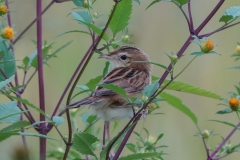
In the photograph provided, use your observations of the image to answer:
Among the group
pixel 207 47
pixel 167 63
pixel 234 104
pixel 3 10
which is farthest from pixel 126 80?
pixel 167 63

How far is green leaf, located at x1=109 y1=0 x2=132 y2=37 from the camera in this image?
8.45 ft

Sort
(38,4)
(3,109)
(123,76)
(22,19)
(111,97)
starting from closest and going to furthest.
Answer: (3,109), (38,4), (111,97), (123,76), (22,19)

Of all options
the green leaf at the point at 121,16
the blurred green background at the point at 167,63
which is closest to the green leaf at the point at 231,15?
Result: the green leaf at the point at 121,16

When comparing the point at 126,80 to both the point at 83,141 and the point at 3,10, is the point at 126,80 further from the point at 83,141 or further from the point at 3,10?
the point at 83,141

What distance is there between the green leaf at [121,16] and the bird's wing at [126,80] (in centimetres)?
52

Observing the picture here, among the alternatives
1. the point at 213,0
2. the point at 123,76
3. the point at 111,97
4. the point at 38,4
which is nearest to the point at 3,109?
the point at 38,4

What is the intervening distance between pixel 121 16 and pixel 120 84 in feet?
2.75

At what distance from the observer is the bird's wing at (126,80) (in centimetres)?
311

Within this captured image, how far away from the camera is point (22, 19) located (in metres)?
6.54

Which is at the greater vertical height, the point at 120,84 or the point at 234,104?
the point at 120,84

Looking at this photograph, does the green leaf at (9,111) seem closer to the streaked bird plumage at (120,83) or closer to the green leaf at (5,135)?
the green leaf at (5,135)

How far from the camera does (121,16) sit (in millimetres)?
2592

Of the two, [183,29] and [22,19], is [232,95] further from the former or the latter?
[183,29]

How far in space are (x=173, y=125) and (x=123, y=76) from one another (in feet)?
14.6
